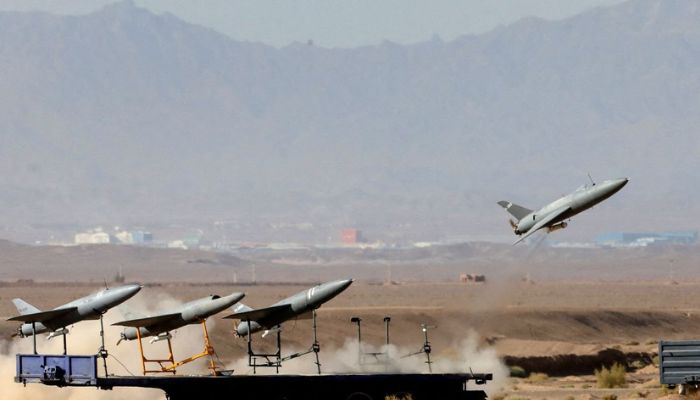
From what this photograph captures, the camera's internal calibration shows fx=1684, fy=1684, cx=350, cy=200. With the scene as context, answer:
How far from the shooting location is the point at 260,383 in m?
32.6

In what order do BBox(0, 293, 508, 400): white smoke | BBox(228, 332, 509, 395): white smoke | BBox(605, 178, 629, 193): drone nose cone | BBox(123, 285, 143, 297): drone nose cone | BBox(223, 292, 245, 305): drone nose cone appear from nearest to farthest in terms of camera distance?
1. BBox(223, 292, 245, 305): drone nose cone
2. BBox(123, 285, 143, 297): drone nose cone
3. BBox(228, 332, 509, 395): white smoke
4. BBox(0, 293, 508, 400): white smoke
5. BBox(605, 178, 629, 193): drone nose cone

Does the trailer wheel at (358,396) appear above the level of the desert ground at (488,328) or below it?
below

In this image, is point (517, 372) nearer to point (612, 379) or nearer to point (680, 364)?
point (612, 379)

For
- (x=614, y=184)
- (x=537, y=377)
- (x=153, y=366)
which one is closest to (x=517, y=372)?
(x=537, y=377)

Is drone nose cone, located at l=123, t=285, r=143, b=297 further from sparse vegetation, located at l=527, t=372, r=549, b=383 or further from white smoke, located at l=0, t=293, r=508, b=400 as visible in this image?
sparse vegetation, located at l=527, t=372, r=549, b=383

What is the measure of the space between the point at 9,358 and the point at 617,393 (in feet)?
52.1

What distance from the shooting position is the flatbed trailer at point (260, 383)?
32188 mm

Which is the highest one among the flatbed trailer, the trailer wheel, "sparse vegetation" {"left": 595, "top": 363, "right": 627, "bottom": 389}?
the flatbed trailer

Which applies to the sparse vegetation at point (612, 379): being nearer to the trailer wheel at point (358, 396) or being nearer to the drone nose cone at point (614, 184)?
the drone nose cone at point (614, 184)

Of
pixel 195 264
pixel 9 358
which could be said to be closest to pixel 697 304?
pixel 9 358

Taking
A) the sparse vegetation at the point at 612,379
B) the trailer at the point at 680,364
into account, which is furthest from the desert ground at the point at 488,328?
the trailer at the point at 680,364

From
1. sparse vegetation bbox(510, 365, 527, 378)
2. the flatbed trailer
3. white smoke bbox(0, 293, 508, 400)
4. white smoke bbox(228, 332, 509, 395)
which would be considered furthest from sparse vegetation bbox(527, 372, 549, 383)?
the flatbed trailer

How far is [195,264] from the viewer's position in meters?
175

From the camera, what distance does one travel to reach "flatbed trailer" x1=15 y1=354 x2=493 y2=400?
106ft
